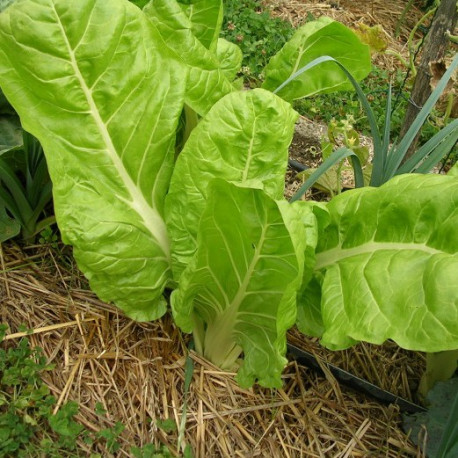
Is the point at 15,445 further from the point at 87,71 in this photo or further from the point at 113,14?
the point at 113,14

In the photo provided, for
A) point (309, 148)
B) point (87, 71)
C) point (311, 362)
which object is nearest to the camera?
point (87, 71)

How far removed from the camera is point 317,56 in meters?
1.66

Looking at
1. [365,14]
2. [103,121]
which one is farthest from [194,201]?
[365,14]

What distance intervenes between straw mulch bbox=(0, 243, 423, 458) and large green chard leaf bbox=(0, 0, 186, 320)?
150 mm

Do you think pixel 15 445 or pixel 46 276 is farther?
pixel 46 276

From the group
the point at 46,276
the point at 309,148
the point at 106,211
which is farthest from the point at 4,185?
the point at 309,148

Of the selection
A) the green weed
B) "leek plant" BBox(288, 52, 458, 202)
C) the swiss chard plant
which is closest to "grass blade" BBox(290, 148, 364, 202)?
"leek plant" BBox(288, 52, 458, 202)

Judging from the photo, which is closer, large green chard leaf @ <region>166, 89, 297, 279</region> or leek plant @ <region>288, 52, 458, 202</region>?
large green chard leaf @ <region>166, 89, 297, 279</region>

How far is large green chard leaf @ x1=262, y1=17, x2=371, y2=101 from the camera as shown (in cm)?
162

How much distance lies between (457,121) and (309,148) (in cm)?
97

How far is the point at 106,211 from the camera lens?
1.25m

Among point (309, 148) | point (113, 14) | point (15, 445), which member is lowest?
point (15, 445)

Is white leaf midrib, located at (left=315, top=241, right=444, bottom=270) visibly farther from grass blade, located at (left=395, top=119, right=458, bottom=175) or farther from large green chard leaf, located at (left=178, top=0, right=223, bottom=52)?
large green chard leaf, located at (left=178, top=0, right=223, bottom=52)

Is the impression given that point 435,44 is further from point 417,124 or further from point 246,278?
point 246,278
